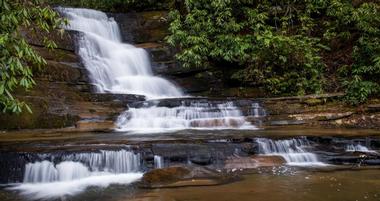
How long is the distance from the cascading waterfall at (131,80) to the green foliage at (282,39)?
1453 millimetres

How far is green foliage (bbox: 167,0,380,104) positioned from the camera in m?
13.8

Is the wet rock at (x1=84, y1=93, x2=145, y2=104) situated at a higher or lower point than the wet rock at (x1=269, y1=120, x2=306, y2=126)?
higher

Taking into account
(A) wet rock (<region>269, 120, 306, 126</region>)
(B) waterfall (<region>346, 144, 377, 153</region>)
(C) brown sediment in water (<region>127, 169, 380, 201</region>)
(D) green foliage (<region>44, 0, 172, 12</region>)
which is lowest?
(C) brown sediment in water (<region>127, 169, 380, 201</region>)

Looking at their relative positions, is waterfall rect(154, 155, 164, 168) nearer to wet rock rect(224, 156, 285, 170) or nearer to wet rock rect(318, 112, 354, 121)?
wet rock rect(224, 156, 285, 170)

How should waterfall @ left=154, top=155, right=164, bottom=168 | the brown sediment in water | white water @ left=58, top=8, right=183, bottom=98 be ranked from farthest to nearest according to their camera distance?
white water @ left=58, top=8, right=183, bottom=98, waterfall @ left=154, top=155, right=164, bottom=168, the brown sediment in water

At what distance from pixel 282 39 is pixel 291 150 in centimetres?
639

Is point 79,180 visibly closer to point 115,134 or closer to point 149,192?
point 149,192

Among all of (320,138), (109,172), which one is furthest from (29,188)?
(320,138)

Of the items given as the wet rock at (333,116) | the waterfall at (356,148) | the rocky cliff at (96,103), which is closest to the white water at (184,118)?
the rocky cliff at (96,103)

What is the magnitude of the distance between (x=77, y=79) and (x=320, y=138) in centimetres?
769

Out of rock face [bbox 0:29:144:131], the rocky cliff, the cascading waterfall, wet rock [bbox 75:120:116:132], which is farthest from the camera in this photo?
the cascading waterfall

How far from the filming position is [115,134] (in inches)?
393

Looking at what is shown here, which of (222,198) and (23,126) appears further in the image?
(23,126)

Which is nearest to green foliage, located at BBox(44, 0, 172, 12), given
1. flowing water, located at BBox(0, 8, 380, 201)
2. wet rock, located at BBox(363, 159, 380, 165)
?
flowing water, located at BBox(0, 8, 380, 201)
